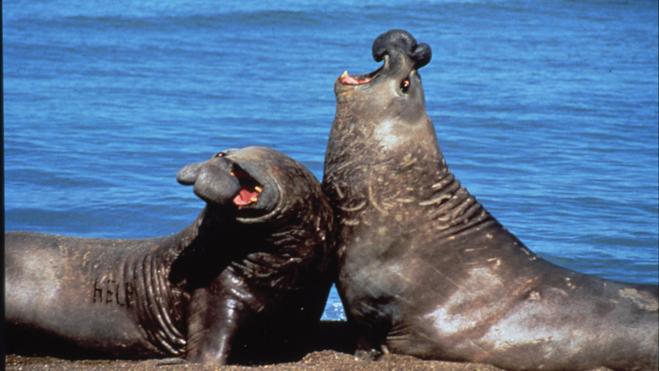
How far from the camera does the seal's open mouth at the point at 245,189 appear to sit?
6.21m

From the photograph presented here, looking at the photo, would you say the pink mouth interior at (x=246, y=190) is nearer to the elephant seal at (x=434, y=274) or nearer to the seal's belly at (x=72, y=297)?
the elephant seal at (x=434, y=274)

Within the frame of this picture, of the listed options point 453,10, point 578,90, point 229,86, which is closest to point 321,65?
point 229,86

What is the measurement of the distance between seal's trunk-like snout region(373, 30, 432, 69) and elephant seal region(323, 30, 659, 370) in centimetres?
A: 2

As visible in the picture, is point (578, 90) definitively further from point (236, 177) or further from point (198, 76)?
point (236, 177)

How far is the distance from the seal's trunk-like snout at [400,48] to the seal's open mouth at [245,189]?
110 cm

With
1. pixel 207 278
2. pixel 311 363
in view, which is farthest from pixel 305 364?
pixel 207 278

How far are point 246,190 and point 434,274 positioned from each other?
1.05 metres

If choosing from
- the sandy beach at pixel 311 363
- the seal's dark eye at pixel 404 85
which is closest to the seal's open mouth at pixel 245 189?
the sandy beach at pixel 311 363

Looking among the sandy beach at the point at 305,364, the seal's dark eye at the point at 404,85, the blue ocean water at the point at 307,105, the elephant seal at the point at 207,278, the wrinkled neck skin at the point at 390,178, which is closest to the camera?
the sandy beach at the point at 305,364

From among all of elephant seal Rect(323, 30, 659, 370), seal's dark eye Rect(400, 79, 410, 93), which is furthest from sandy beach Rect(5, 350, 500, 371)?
seal's dark eye Rect(400, 79, 410, 93)

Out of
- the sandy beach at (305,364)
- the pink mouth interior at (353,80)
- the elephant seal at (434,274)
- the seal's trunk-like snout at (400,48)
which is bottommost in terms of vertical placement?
the sandy beach at (305,364)

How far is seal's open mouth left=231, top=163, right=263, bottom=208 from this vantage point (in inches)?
245

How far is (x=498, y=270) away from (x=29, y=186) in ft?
28.5

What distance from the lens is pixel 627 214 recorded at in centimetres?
1359
